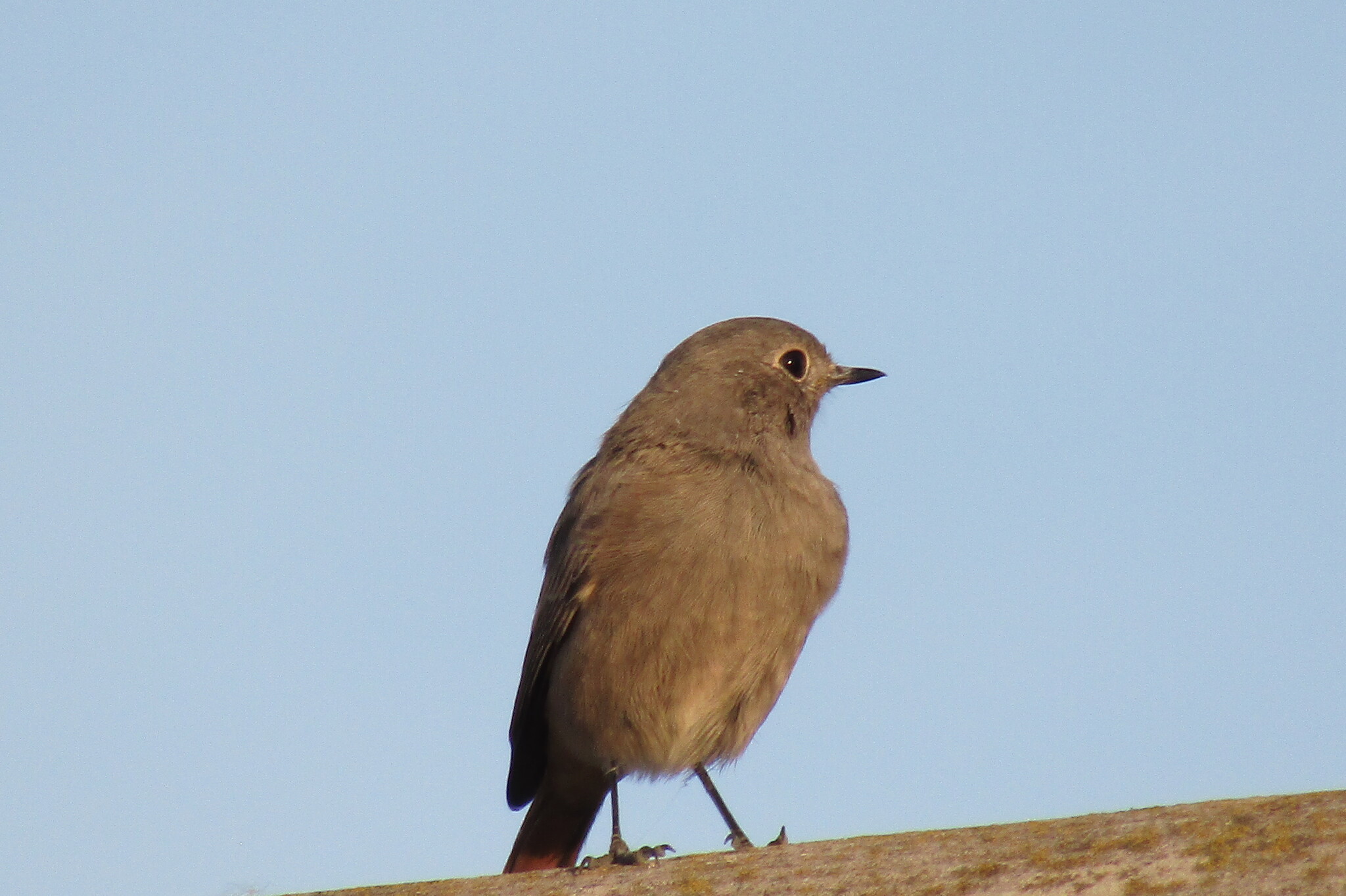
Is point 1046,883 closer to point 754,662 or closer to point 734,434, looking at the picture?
point 754,662

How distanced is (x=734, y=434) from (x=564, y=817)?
2123 mm

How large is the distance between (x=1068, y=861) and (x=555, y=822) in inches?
183

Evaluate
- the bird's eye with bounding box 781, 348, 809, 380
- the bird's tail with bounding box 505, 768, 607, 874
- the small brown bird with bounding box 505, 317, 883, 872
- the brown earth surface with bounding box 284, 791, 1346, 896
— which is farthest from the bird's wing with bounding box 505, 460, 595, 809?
the brown earth surface with bounding box 284, 791, 1346, 896

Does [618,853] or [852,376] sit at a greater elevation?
[852,376]

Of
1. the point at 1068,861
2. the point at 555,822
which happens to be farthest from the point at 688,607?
the point at 1068,861

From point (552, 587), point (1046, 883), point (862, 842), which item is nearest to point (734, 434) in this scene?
point (552, 587)

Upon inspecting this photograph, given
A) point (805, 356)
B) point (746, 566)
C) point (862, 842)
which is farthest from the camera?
point (805, 356)

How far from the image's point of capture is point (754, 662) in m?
6.98

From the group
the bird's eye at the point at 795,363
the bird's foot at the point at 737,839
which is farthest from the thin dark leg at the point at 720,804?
the bird's eye at the point at 795,363

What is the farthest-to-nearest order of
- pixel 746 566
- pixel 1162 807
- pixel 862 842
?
pixel 746 566
pixel 862 842
pixel 1162 807

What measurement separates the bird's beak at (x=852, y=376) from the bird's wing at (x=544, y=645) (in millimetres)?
1496

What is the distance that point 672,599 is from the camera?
6.87 m

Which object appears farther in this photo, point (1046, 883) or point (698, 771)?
point (698, 771)

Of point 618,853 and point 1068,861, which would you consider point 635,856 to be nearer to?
point 618,853
